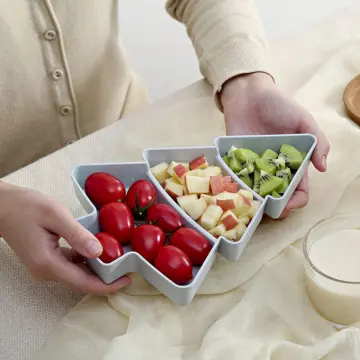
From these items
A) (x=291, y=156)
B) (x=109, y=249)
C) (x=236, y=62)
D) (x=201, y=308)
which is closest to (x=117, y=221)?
(x=109, y=249)

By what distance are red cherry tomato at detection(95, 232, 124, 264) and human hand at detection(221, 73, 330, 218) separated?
26cm

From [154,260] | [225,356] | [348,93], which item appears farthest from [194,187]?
[348,93]

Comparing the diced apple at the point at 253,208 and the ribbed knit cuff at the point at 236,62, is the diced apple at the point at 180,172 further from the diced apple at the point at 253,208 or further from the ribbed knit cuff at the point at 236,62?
the ribbed knit cuff at the point at 236,62

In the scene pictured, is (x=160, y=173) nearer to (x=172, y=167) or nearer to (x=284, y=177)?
(x=172, y=167)

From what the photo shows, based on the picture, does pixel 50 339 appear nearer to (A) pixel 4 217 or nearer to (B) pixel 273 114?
(A) pixel 4 217

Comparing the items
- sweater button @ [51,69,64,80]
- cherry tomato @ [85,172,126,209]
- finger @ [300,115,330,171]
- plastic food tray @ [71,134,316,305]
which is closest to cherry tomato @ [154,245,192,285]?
plastic food tray @ [71,134,316,305]

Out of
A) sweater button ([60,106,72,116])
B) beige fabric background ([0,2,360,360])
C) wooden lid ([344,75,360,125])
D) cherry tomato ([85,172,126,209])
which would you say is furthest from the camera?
sweater button ([60,106,72,116])

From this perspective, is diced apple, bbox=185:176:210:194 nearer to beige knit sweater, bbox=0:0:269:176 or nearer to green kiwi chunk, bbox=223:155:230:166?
green kiwi chunk, bbox=223:155:230:166

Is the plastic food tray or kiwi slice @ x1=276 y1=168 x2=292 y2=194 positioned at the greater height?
the plastic food tray

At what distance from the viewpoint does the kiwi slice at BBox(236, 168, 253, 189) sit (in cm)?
85

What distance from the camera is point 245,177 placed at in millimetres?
855

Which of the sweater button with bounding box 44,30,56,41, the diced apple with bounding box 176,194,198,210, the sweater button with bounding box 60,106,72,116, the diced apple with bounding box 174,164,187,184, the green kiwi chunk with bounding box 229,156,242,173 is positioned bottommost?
the sweater button with bounding box 60,106,72,116

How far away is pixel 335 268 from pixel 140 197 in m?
0.25

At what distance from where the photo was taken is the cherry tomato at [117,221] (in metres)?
0.78
